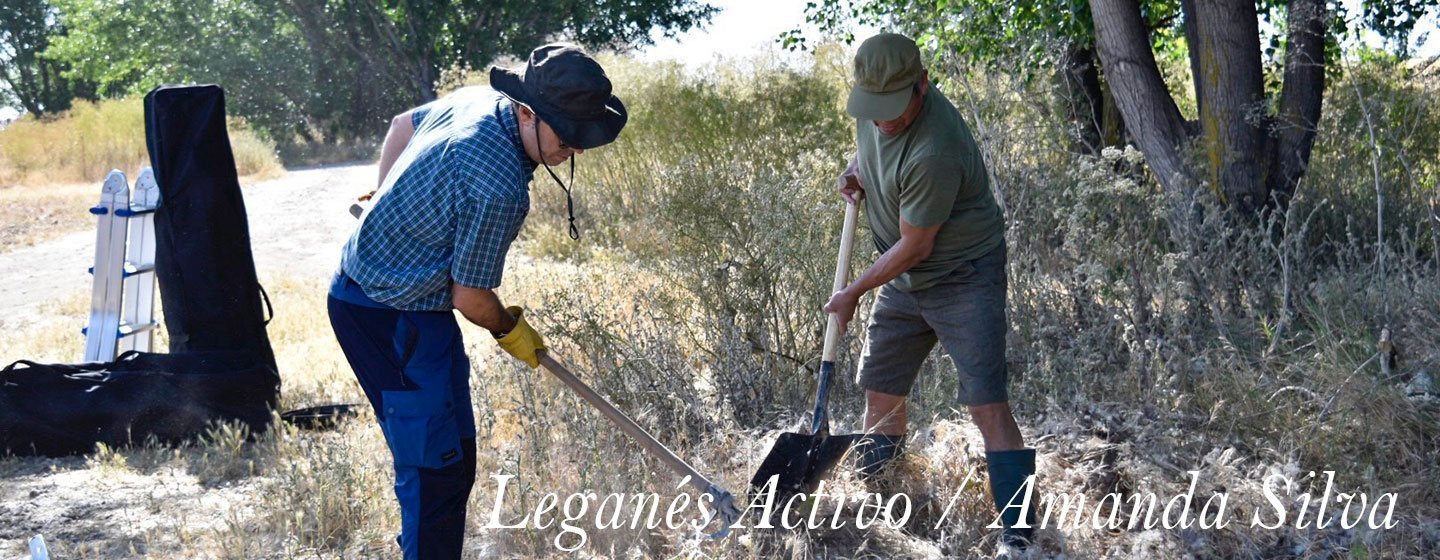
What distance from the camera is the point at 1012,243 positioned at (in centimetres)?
531

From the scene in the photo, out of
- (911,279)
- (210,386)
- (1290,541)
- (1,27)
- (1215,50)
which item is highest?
(1,27)

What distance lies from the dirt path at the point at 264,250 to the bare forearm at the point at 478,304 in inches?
244

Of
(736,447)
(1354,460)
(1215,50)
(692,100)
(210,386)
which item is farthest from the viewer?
(692,100)

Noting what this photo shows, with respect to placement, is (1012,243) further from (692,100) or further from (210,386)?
(692,100)

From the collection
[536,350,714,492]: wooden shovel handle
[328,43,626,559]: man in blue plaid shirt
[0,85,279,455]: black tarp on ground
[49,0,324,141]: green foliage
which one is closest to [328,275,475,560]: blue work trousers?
[328,43,626,559]: man in blue plaid shirt

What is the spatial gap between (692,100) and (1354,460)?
7323mm

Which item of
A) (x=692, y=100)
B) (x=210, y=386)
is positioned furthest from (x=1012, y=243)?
(x=692, y=100)

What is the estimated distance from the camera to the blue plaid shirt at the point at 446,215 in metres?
3.05

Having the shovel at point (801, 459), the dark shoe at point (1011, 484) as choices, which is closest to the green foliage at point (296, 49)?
the shovel at point (801, 459)

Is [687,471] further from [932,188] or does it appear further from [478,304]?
[932,188]

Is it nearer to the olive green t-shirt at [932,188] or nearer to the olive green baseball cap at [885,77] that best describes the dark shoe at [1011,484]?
the olive green t-shirt at [932,188]

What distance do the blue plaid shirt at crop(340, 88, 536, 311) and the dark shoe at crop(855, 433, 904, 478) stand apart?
5.19 feet

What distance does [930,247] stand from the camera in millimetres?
3604

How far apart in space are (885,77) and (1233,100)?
3656 millimetres
